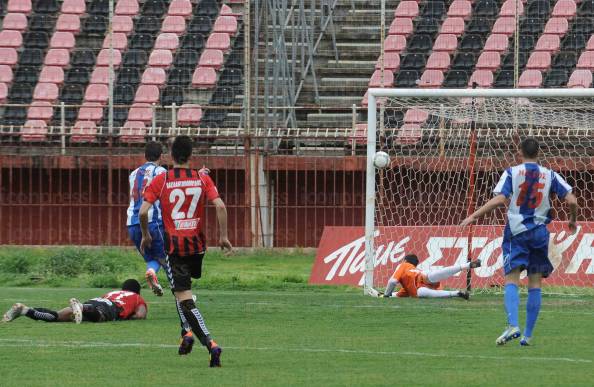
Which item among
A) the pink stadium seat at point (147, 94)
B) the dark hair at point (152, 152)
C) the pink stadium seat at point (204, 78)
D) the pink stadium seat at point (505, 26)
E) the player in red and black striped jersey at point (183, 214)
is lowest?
the player in red and black striped jersey at point (183, 214)

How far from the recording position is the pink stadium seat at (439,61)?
3041 cm

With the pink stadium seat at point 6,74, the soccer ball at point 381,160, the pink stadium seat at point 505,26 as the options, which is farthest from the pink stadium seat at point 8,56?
the soccer ball at point 381,160

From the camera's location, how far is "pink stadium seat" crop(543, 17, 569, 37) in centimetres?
2997

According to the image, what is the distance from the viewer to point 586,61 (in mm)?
29062

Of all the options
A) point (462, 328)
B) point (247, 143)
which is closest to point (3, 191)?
point (247, 143)

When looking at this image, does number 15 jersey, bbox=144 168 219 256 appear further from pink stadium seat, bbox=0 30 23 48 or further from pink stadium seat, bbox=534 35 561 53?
pink stadium seat, bbox=0 30 23 48

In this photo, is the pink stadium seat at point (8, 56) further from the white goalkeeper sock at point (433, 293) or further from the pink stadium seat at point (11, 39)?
the white goalkeeper sock at point (433, 293)

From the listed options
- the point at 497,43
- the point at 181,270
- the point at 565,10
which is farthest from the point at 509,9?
the point at 181,270

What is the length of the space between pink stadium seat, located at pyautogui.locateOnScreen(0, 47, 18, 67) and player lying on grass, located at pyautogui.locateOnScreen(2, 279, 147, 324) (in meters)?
18.7

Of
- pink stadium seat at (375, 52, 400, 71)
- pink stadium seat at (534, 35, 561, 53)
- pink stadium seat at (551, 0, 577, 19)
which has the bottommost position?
pink stadium seat at (375, 52, 400, 71)

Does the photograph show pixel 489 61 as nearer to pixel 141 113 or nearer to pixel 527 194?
pixel 141 113

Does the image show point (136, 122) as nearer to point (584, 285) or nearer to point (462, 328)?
point (584, 285)

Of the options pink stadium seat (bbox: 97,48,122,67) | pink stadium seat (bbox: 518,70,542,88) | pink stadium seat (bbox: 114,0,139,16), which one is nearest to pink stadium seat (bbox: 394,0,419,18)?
pink stadium seat (bbox: 518,70,542,88)

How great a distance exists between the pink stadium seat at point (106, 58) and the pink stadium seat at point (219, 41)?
212cm
